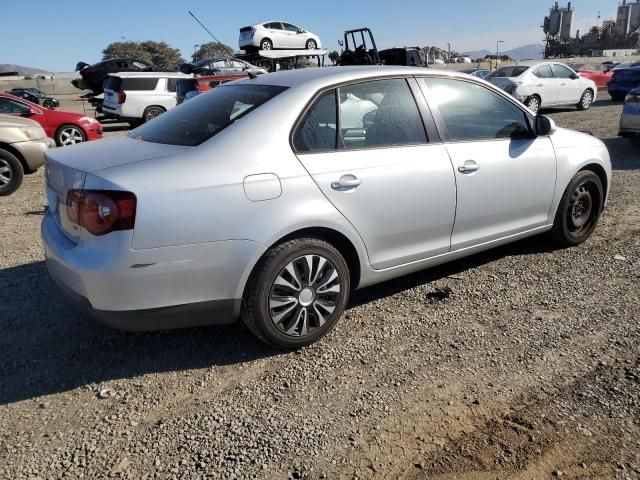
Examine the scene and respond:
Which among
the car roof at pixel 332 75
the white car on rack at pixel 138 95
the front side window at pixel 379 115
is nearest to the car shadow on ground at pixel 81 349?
the front side window at pixel 379 115

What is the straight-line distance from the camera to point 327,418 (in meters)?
2.62

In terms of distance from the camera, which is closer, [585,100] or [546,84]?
[546,84]

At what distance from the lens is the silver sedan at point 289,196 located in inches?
105

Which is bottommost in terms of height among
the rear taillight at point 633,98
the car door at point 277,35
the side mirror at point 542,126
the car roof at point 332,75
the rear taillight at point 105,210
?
the rear taillight at point 105,210

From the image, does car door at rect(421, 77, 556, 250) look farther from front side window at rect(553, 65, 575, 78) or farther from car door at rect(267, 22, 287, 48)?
car door at rect(267, 22, 287, 48)

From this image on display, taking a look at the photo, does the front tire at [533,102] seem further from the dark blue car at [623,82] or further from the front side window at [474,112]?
the front side window at [474,112]

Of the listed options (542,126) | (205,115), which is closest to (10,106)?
(205,115)

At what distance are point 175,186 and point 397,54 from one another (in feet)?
34.9

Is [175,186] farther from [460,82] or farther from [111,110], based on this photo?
[111,110]

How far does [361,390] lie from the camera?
284cm

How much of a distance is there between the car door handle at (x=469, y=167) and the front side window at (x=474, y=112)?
0.19 m

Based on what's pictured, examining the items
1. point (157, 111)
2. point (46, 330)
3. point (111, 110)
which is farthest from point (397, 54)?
point (46, 330)

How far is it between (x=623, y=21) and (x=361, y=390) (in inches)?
4927

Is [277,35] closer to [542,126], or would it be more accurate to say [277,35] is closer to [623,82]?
[623,82]
